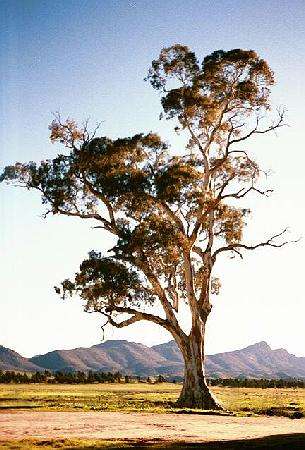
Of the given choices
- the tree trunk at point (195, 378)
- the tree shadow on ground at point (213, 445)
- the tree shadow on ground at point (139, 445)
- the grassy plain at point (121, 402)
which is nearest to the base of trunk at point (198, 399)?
the tree trunk at point (195, 378)

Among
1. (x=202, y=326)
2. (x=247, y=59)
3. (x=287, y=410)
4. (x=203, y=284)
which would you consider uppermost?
(x=247, y=59)

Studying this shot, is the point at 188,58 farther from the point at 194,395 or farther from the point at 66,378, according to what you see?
the point at 66,378

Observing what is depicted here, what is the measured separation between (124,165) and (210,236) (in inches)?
270

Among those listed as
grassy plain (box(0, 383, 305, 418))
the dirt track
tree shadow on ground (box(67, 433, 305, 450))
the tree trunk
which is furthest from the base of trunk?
tree shadow on ground (box(67, 433, 305, 450))

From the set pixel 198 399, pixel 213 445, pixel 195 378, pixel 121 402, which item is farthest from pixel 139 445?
pixel 195 378

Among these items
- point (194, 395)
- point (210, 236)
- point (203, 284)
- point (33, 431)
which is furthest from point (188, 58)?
point (33, 431)

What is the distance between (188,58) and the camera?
3544 centimetres

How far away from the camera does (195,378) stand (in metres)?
30.9

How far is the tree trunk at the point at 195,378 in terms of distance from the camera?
29.7 metres

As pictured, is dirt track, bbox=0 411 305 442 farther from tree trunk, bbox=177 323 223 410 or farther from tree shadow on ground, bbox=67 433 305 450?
tree trunk, bbox=177 323 223 410

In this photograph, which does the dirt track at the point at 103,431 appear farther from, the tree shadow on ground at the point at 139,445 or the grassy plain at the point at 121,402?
the grassy plain at the point at 121,402

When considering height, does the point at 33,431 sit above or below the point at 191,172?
below

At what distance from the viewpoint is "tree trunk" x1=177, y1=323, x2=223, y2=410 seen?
29731mm

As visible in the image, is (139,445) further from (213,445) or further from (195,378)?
(195,378)
